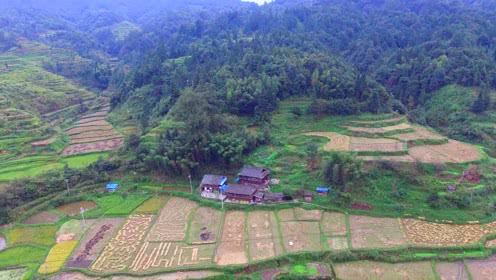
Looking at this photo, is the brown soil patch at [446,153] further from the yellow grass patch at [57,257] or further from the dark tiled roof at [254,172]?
the yellow grass patch at [57,257]

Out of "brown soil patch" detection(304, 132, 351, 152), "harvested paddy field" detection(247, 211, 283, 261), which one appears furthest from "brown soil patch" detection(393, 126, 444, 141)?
"harvested paddy field" detection(247, 211, 283, 261)

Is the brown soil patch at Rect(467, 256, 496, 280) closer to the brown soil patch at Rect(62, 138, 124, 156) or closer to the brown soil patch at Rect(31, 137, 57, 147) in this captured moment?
the brown soil patch at Rect(62, 138, 124, 156)

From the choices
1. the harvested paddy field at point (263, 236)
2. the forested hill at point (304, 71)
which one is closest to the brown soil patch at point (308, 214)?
the harvested paddy field at point (263, 236)

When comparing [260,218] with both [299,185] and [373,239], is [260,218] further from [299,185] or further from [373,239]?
[373,239]

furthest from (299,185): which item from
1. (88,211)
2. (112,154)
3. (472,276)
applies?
(112,154)

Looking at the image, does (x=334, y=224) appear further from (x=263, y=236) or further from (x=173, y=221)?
(x=173, y=221)
